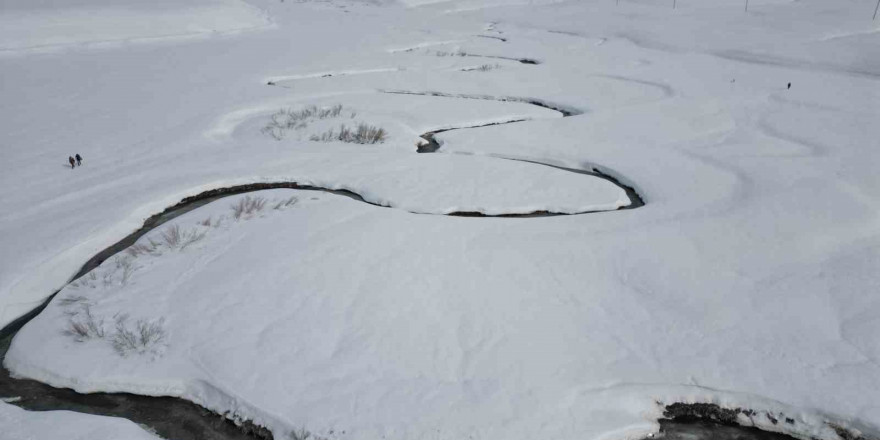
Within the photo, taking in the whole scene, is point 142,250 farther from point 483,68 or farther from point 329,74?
point 483,68

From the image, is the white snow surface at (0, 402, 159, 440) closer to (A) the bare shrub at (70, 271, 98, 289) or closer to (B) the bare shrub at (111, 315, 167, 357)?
(B) the bare shrub at (111, 315, 167, 357)

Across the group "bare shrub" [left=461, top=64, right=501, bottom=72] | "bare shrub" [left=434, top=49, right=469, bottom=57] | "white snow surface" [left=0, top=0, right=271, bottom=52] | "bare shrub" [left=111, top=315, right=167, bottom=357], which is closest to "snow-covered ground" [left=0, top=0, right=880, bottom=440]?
"bare shrub" [left=111, top=315, right=167, bottom=357]

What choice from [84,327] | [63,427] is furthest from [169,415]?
[84,327]

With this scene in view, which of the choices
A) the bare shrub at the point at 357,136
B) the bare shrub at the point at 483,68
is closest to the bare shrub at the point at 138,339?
the bare shrub at the point at 357,136

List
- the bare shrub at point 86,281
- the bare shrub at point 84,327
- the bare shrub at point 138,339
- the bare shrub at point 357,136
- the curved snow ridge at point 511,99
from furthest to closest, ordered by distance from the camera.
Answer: the curved snow ridge at point 511,99, the bare shrub at point 357,136, the bare shrub at point 86,281, the bare shrub at point 84,327, the bare shrub at point 138,339

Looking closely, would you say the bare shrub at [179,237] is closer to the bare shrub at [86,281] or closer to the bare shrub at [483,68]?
the bare shrub at [86,281]

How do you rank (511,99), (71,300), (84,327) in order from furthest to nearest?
(511,99) < (71,300) < (84,327)
